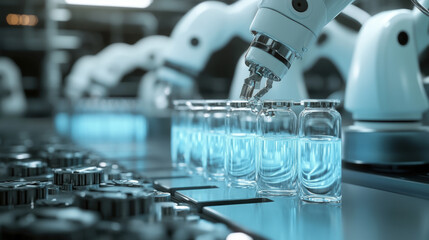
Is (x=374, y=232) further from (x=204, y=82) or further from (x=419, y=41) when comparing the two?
(x=204, y=82)

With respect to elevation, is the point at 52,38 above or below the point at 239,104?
above

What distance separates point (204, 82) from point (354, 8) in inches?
168

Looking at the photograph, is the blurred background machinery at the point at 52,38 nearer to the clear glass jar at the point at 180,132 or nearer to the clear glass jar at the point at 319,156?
the clear glass jar at the point at 180,132

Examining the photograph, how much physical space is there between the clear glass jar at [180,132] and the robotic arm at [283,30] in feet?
1.50

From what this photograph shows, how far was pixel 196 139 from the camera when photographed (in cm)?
110

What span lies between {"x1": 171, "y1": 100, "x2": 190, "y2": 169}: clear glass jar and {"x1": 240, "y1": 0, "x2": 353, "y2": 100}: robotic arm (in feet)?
1.50

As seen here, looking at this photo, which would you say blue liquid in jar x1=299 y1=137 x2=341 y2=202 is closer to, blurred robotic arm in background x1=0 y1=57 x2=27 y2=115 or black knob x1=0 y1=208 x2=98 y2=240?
black knob x1=0 y1=208 x2=98 y2=240

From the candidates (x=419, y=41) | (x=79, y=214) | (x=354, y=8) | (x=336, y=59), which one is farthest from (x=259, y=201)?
(x=336, y=59)

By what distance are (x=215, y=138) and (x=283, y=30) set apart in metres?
0.36

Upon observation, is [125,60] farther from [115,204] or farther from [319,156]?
[115,204]

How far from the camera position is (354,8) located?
1309 millimetres

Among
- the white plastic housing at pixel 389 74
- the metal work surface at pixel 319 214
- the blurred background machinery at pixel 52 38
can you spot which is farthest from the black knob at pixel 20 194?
the blurred background machinery at pixel 52 38

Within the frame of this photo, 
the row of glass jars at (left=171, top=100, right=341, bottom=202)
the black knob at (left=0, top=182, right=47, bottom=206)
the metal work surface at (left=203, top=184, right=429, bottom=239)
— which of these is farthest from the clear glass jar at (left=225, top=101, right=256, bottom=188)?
the black knob at (left=0, top=182, right=47, bottom=206)

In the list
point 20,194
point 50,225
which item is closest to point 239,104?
point 20,194
